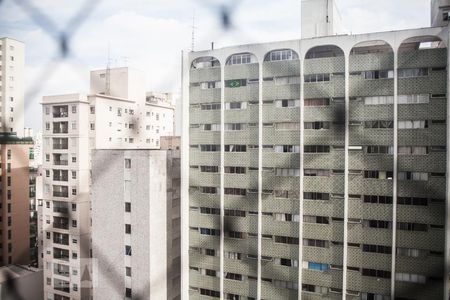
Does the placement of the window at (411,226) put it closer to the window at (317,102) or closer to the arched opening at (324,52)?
the window at (317,102)

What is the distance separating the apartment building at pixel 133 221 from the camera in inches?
293

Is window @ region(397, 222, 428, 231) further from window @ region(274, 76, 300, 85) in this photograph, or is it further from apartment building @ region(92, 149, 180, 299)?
apartment building @ region(92, 149, 180, 299)

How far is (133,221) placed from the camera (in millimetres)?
7566

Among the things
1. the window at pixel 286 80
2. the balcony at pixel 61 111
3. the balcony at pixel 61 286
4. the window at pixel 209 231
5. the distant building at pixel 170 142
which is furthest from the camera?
the balcony at pixel 61 286

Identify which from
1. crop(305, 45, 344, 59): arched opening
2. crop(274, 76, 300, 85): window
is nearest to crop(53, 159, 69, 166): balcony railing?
crop(274, 76, 300, 85): window

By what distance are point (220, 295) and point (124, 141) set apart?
4474 mm

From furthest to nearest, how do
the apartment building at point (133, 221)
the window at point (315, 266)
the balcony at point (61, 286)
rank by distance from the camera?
the balcony at point (61, 286) < the apartment building at point (133, 221) < the window at point (315, 266)

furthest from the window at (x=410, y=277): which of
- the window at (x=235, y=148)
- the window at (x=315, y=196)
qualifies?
the window at (x=235, y=148)

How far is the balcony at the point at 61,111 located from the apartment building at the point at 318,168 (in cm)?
375

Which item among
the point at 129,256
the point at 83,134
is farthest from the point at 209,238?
the point at 83,134

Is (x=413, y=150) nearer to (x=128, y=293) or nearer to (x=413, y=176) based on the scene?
(x=413, y=176)

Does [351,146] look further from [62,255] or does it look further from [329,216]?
[62,255]

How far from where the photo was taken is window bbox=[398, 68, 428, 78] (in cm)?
623

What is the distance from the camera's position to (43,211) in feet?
33.2
